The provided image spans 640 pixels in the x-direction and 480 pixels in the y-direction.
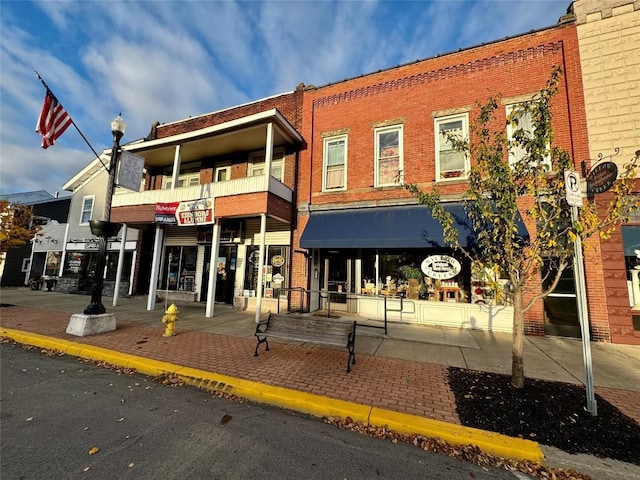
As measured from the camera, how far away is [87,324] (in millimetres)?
7371

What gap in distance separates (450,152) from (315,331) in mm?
7831

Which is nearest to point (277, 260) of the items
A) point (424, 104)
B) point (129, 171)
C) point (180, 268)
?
point (180, 268)

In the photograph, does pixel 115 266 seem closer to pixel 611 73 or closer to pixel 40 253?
pixel 40 253

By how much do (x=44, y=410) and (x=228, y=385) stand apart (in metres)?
2.40

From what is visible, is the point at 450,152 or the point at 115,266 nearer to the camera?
the point at 450,152

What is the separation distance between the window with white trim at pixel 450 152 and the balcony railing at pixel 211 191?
226 inches

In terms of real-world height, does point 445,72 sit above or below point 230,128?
above

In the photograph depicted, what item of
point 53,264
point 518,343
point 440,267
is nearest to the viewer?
point 518,343

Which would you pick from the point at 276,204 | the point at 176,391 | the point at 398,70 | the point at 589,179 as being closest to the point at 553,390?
the point at 176,391

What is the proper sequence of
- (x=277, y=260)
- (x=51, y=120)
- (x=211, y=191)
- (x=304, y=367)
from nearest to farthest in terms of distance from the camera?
(x=304, y=367) → (x=51, y=120) → (x=211, y=191) → (x=277, y=260)

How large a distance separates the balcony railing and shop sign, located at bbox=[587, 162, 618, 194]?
950 centimetres

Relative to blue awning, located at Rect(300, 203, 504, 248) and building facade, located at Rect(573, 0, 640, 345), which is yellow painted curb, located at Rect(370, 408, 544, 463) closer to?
blue awning, located at Rect(300, 203, 504, 248)

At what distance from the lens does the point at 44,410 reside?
392 cm

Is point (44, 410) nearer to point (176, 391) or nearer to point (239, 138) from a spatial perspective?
point (176, 391)
